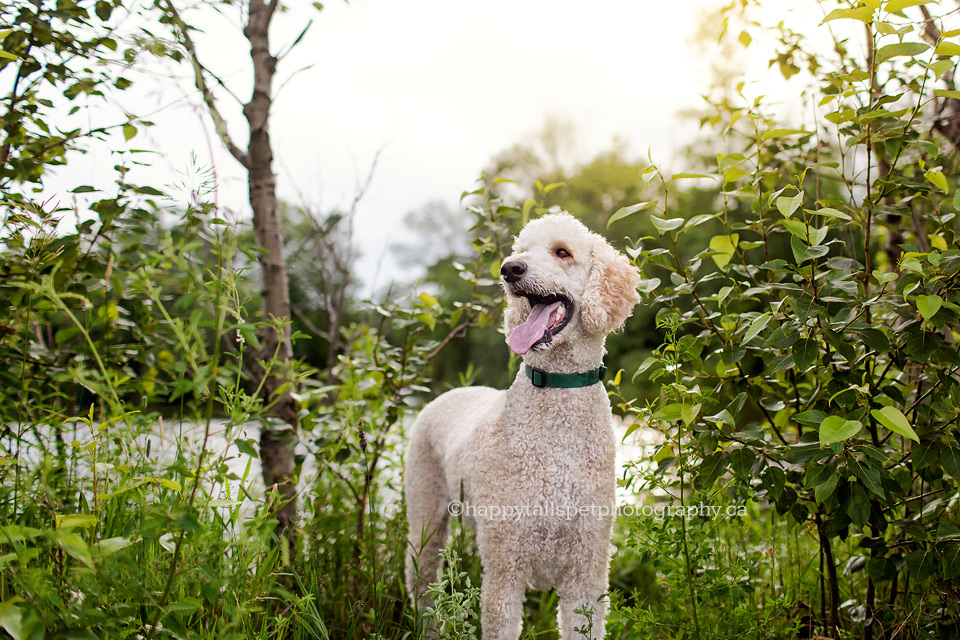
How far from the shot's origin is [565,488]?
198 centimetres

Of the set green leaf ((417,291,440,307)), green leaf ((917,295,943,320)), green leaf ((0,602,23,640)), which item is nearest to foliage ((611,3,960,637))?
green leaf ((917,295,943,320))

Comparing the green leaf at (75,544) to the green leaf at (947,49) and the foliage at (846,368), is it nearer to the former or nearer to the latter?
the foliage at (846,368)

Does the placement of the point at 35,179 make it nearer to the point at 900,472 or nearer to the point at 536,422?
the point at 536,422

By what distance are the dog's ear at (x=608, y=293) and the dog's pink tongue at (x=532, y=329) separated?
124 mm

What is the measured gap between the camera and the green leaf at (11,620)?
1028 millimetres

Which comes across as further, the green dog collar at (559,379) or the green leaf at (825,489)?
the green dog collar at (559,379)

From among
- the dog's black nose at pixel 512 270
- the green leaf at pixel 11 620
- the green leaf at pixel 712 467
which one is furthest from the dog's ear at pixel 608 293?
the green leaf at pixel 11 620

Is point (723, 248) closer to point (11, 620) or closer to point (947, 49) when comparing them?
point (947, 49)

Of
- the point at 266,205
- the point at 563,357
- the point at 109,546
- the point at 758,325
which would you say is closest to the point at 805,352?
the point at 758,325

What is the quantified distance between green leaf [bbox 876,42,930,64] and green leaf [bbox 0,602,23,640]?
246 cm

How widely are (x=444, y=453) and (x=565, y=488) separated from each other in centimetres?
69

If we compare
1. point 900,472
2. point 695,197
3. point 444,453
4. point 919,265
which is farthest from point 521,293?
point 695,197

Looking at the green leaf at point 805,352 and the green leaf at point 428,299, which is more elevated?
the green leaf at point 428,299

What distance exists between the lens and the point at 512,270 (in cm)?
199
